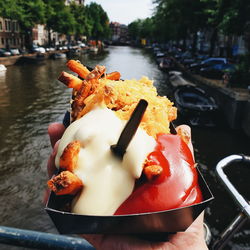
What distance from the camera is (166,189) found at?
1.40 m

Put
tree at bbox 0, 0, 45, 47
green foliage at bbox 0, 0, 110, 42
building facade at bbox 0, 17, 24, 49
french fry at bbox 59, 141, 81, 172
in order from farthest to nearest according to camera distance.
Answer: building facade at bbox 0, 17, 24, 49 < green foliage at bbox 0, 0, 110, 42 < tree at bbox 0, 0, 45, 47 < french fry at bbox 59, 141, 81, 172

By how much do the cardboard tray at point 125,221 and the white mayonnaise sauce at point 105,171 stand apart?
0.11 meters

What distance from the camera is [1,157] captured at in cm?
1069

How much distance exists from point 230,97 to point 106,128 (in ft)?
47.2

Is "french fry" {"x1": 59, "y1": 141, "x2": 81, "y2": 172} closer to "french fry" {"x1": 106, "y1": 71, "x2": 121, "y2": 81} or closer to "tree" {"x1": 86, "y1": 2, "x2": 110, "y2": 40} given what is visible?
"french fry" {"x1": 106, "y1": 71, "x2": 121, "y2": 81}

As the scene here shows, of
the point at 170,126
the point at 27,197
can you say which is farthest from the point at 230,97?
the point at 170,126

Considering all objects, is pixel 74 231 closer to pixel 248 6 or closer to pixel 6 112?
pixel 6 112

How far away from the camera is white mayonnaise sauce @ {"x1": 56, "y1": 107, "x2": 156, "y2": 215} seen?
1421 mm

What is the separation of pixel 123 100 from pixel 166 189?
3.32ft

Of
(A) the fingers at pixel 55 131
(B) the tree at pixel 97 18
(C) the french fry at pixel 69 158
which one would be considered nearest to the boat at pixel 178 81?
(A) the fingers at pixel 55 131

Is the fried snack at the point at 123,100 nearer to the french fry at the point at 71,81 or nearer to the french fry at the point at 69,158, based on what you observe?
the french fry at the point at 71,81

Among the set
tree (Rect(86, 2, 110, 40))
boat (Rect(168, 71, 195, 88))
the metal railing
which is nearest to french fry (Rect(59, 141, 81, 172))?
the metal railing

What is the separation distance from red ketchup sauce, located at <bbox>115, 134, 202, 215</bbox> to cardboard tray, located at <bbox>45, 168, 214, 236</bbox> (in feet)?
0.23

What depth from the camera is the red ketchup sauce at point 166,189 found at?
1.37 metres
